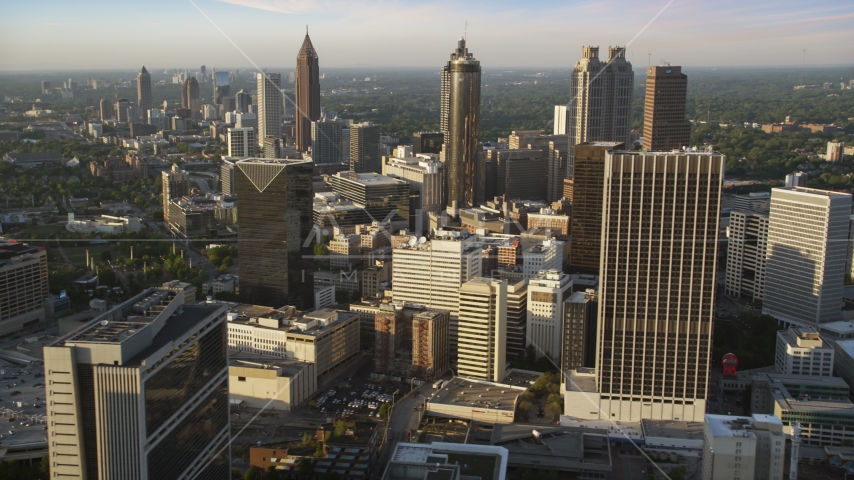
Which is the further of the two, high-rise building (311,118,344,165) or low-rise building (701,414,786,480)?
high-rise building (311,118,344,165)

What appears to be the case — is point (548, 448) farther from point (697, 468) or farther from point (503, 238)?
point (503, 238)

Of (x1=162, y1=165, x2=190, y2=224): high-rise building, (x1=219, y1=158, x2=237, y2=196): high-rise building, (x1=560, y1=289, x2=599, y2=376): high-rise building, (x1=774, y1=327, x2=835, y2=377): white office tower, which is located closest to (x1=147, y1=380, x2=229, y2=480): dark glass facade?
→ (x1=560, y1=289, x2=599, y2=376): high-rise building

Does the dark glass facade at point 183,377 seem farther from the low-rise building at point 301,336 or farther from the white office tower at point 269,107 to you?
the white office tower at point 269,107

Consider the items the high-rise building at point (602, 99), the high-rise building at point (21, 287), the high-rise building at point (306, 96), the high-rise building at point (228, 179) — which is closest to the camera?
the high-rise building at point (21, 287)

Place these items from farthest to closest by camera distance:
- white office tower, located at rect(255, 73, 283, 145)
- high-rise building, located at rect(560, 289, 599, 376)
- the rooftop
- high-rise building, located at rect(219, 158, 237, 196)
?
white office tower, located at rect(255, 73, 283, 145), high-rise building, located at rect(219, 158, 237, 196), high-rise building, located at rect(560, 289, 599, 376), the rooftop

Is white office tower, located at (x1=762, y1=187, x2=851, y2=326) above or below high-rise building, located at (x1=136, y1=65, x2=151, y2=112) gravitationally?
below

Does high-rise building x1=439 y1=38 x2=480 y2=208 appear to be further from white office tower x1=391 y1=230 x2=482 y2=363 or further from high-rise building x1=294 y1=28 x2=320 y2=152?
high-rise building x1=294 y1=28 x2=320 y2=152

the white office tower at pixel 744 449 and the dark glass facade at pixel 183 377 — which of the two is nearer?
the dark glass facade at pixel 183 377

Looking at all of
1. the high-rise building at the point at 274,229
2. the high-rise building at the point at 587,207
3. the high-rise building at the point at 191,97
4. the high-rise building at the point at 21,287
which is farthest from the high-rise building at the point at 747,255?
the high-rise building at the point at 191,97
